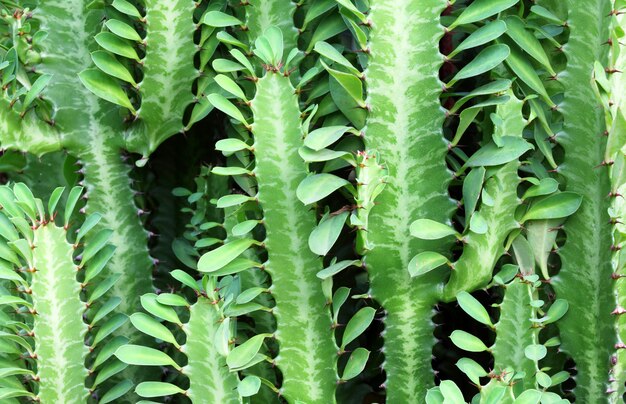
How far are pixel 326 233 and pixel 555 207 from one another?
0.28 meters

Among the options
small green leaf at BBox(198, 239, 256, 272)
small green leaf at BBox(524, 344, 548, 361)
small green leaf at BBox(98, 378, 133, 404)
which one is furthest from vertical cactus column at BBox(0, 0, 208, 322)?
small green leaf at BBox(524, 344, 548, 361)

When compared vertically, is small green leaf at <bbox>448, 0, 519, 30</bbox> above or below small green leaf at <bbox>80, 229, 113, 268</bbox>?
above

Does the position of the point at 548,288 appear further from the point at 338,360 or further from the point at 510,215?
the point at 338,360

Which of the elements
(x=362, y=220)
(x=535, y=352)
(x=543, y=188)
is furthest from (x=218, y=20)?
(x=535, y=352)

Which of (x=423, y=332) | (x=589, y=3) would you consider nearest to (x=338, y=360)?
(x=423, y=332)

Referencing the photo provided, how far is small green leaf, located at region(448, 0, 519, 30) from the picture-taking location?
813 mm

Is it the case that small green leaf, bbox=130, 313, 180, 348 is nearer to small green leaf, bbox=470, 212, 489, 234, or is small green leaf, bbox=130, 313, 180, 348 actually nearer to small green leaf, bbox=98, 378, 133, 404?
small green leaf, bbox=98, 378, 133, 404

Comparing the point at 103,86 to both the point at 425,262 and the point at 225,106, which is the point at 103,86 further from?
the point at 425,262

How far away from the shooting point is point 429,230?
2.61 feet

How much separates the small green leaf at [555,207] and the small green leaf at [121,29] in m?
0.56

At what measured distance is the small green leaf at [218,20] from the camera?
2.98 feet

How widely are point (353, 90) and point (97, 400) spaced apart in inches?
21.9

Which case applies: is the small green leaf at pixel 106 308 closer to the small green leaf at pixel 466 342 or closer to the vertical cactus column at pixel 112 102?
the vertical cactus column at pixel 112 102

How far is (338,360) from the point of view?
926 millimetres
